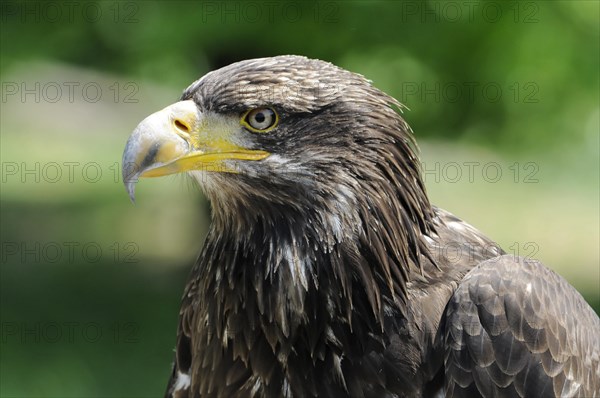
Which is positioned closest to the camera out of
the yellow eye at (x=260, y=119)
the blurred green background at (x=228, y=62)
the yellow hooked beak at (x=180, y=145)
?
the yellow hooked beak at (x=180, y=145)

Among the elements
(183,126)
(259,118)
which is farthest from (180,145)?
(259,118)

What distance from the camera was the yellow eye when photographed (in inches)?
145

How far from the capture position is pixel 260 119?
368 cm

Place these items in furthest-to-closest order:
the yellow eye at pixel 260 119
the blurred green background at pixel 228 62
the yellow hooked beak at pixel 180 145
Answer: the blurred green background at pixel 228 62, the yellow eye at pixel 260 119, the yellow hooked beak at pixel 180 145

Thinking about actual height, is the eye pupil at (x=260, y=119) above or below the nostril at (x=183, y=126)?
above

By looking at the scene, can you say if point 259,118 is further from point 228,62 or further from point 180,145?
point 228,62

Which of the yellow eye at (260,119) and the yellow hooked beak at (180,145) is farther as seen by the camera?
the yellow eye at (260,119)

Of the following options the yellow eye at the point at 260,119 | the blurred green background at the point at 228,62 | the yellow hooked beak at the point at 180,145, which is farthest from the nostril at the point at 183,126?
the blurred green background at the point at 228,62

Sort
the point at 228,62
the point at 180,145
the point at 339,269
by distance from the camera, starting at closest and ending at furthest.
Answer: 1. the point at 180,145
2. the point at 339,269
3. the point at 228,62

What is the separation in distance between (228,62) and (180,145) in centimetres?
481

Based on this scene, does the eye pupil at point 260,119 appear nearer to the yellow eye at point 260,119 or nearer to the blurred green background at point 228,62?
the yellow eye at point 260,119

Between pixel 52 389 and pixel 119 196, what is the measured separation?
6488 mm

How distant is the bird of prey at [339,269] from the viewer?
12.1 ft

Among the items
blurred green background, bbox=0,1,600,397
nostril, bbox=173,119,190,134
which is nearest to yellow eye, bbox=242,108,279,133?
nostril, bbox=173,119,190,134
